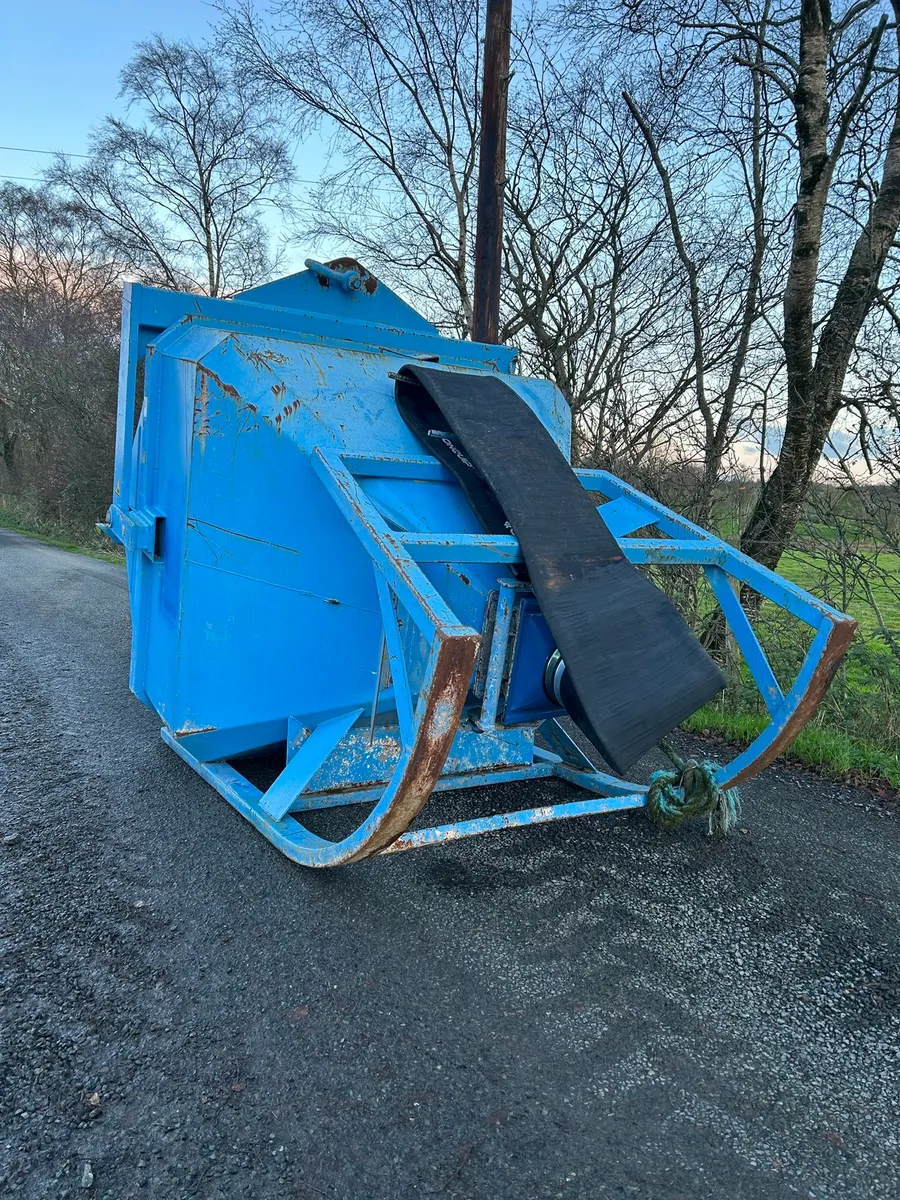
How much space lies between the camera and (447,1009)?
197 centimetres

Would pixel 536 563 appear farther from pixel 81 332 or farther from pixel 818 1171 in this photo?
pixel 81 332

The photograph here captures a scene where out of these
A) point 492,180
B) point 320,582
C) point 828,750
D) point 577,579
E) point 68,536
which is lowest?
point 68,536

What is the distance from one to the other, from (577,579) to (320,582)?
855 millimetres

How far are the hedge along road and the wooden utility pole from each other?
499cm

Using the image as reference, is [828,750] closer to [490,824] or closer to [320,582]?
[490,824]

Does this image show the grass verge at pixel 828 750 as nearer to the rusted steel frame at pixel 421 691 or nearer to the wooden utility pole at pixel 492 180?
the rusted steel frame at pixel 421 691

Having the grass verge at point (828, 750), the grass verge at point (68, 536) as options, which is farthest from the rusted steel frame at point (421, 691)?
the grass verge at point (68, 536)

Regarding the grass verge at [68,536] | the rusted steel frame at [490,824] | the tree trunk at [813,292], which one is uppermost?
the tree trunk at [813,292]

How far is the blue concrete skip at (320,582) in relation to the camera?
2.41m

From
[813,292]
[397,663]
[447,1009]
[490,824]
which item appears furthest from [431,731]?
[813,292]

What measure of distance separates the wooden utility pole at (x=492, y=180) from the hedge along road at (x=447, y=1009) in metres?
4.99

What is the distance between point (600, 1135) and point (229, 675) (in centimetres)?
190

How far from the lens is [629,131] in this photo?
7531mm

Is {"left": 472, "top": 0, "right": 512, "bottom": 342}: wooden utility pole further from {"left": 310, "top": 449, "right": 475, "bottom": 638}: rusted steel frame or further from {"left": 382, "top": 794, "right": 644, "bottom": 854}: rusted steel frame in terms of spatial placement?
{"left": 382, "top": 794, "right": 644, "bottom": 854}: rusted steel frame
